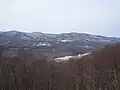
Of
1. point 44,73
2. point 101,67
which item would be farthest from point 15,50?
point 101,67

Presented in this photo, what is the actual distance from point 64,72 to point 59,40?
147 inches

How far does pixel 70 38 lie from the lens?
1063 centimetres

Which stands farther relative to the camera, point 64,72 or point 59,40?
point 59,40

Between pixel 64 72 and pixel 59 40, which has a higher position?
pixel 59 40

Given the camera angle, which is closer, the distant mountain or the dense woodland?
the dense woodland

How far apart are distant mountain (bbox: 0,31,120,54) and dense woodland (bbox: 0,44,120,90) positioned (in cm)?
164

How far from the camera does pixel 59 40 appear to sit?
10344 millimetres

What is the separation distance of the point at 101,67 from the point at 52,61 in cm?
176

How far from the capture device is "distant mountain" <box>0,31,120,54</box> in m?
9.56

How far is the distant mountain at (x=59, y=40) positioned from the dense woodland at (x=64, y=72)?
1.64 metres

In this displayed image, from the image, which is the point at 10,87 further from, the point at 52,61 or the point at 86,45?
the point at 86,45

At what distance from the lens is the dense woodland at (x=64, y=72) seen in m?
5.72

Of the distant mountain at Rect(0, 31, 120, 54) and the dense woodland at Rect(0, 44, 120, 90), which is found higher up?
the distant mountain at Rect(0, 31, 120, 54)

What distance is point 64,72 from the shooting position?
264 inches
